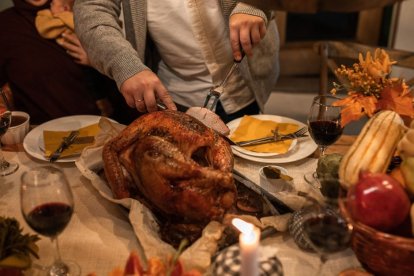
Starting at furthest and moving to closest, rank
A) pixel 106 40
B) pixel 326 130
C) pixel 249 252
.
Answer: pixel 106 40, pixel 326 130, pixel 249 252

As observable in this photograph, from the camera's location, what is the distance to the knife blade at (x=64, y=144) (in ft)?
4.30

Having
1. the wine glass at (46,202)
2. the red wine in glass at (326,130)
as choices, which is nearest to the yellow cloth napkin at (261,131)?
the red wine in glass at (326,130)

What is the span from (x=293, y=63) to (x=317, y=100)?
259cm

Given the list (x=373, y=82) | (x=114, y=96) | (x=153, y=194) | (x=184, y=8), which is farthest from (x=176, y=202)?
(x=114, y=96)

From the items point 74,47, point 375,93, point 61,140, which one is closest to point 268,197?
point 375,93

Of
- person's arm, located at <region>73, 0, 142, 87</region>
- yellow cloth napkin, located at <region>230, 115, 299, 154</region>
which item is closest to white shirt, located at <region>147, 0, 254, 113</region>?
person's arm, located at <region>73, 0, 142, 87</region>

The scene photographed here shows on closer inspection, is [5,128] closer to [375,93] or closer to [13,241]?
[13,241]

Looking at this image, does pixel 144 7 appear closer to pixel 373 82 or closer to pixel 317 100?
pixel 317 100

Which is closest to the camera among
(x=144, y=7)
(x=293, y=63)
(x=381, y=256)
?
(x=381, y=256)

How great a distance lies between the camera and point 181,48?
5.32ft

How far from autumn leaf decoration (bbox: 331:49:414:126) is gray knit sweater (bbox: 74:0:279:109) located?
0.45 m

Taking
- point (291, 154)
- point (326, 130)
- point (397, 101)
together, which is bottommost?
point (291, 154)

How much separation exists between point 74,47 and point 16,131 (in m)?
0.55

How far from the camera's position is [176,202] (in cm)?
97
